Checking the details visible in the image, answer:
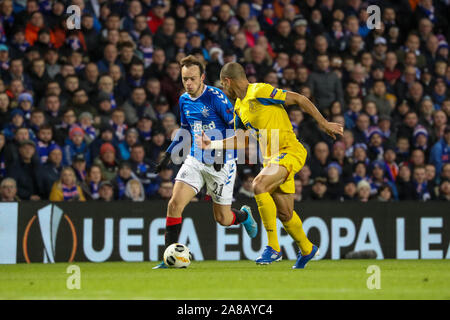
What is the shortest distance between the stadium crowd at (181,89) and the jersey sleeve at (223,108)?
2975 millimetres

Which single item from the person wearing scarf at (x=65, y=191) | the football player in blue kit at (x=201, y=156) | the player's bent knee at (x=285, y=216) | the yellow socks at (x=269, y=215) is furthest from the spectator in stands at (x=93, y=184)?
the player's bent knee at (x=285, y=216)

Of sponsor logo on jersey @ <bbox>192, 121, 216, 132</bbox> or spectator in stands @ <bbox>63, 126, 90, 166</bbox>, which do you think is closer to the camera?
sponsor logo on jersey @ <bbox>192, 121, 216, 132</bbox>

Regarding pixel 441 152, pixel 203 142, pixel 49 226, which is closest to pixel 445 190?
pixel 441 152

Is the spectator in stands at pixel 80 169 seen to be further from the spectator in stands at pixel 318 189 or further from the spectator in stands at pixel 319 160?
the spectator in stands at pixel 319 160

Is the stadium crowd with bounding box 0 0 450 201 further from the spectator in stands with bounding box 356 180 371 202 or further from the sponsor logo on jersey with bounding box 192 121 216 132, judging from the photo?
the sponsor logo on jersey with bounding box 192 121 216 132

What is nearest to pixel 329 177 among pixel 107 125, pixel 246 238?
pixel 246 238

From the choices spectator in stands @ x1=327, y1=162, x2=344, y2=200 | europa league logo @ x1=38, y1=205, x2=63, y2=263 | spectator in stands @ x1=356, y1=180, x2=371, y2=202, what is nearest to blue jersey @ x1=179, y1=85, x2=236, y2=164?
europa league logo @ x1=38, y1=205, x2=63, y2=263

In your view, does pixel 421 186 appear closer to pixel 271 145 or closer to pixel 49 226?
pixel 271 145

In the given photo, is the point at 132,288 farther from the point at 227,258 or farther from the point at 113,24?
the point at 113,24

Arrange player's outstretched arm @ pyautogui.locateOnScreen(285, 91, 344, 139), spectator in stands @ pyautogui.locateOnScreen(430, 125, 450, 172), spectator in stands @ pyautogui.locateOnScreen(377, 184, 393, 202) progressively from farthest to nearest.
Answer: spectator in stands @ pyautogui.locateOnScreen(430, 125, 450, 172) → spectator in stands @ pyautogui.locateOnScreen(377, 184, 393, 202) → player's outstretched arm @ pyautogui.locateOnScreen(285, 91, 344, 139)

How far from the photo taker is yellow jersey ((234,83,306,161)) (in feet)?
30.6

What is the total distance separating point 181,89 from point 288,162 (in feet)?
17.8

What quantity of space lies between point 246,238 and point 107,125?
2.67m

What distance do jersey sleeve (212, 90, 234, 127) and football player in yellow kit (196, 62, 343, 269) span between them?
0.39m
